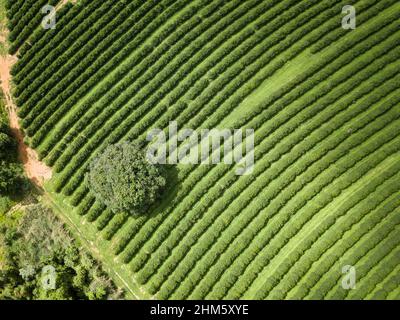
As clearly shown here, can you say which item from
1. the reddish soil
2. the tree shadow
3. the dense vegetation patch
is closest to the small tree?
the tree shadow

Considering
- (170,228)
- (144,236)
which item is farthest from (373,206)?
(144,236)

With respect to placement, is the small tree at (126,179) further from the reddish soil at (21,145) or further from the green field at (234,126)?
the reddish soil at (21,145)

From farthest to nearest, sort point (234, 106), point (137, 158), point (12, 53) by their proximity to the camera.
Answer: point (12, 53)
point (234, 106)
point (137, 158)

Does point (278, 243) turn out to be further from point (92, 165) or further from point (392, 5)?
point (392, 5)

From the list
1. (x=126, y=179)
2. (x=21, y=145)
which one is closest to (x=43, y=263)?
(x=126, y=179)

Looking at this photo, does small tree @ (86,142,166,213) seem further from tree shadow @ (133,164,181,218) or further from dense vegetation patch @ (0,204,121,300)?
dense vegetation patch @ (0,204,121,300)

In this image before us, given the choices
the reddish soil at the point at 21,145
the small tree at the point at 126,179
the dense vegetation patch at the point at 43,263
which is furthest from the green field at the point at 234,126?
the small tree at the point at 126,179
